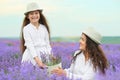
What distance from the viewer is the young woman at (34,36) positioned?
7.21 metres

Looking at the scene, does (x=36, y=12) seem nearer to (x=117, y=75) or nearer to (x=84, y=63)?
(x=84, y=63)

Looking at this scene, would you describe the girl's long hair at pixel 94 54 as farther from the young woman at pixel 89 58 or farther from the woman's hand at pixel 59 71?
the woman's hand at pixel 59 71

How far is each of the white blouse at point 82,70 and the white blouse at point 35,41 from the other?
1.02 meters

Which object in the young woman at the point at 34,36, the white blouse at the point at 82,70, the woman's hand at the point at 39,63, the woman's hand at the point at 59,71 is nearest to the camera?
the woman's hand at the point at 59,71

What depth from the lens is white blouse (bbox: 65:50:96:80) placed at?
6.03 metres

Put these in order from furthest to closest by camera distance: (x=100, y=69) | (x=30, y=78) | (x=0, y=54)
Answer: (x=0, y=54) → (x=100, y=69) → (x=30, y=78)

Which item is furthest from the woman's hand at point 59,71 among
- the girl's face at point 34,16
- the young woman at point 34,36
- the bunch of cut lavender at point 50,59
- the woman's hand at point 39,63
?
the girl's face at point 34,16

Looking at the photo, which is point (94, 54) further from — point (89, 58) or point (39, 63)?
point (39, 63)

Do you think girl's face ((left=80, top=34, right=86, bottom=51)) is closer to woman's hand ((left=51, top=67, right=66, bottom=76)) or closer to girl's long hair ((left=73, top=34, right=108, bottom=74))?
girl's long hair ((left=73, top=34, right=108, bottom=74))

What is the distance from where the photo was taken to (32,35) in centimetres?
Result: 730

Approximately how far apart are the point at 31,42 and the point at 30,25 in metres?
0.29

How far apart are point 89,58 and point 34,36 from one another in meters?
1.41

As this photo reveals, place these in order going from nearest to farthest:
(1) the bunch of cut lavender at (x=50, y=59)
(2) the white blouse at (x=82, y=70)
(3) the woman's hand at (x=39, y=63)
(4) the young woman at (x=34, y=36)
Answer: (2) the white blouse at (x=82, y=70) < (1) the bunch of cut lavender at (x=50, y=59) < (3) the woman's hand at (x=39, y=63) < (4) the young woman at (x=34, y=36)

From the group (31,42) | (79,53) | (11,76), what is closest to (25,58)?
(31,42)
